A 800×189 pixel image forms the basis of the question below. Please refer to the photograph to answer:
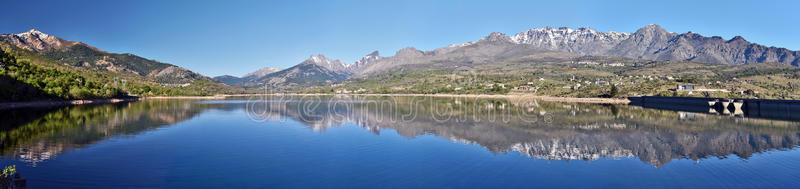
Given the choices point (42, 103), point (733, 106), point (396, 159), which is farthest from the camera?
point (733, 106)

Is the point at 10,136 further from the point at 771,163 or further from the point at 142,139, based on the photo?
the point at 771,163

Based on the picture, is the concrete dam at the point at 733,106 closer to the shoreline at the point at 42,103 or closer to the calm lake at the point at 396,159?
the calm lake at the point at 396,159

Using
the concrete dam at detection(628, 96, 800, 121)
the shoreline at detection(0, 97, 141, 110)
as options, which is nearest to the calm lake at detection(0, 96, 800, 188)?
the concrete dam at detection(628, 96, 800, 121)

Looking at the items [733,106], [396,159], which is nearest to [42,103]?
[396,159]

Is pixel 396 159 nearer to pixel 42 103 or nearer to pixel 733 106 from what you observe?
→ pixel 733 106

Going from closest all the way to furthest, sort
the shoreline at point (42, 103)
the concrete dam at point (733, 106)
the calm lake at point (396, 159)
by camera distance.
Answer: the calm lake at point (396, 159), the concrete dam at point (733, 106), the shoreline at point (42, 103)

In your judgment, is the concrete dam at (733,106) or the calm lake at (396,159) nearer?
the calm lake at (396,159)

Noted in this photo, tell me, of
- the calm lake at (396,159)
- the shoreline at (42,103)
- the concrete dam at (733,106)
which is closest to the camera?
the calm lake at (396,159)

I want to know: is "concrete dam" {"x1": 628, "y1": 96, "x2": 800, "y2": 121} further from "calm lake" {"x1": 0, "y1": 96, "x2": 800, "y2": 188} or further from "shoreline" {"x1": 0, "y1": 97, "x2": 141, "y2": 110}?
"shoreline" {"x1": 0, "y1": 97, "x2": 141, "y2": 110}

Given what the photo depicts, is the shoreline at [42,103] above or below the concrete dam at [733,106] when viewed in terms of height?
above

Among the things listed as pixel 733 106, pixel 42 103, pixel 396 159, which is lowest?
pixel 396 159

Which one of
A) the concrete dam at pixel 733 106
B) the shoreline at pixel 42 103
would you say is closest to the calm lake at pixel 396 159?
the concrete dam at pixel 733 106

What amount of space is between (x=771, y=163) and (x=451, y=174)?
15.4m

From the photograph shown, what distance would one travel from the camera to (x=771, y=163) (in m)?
18.9
